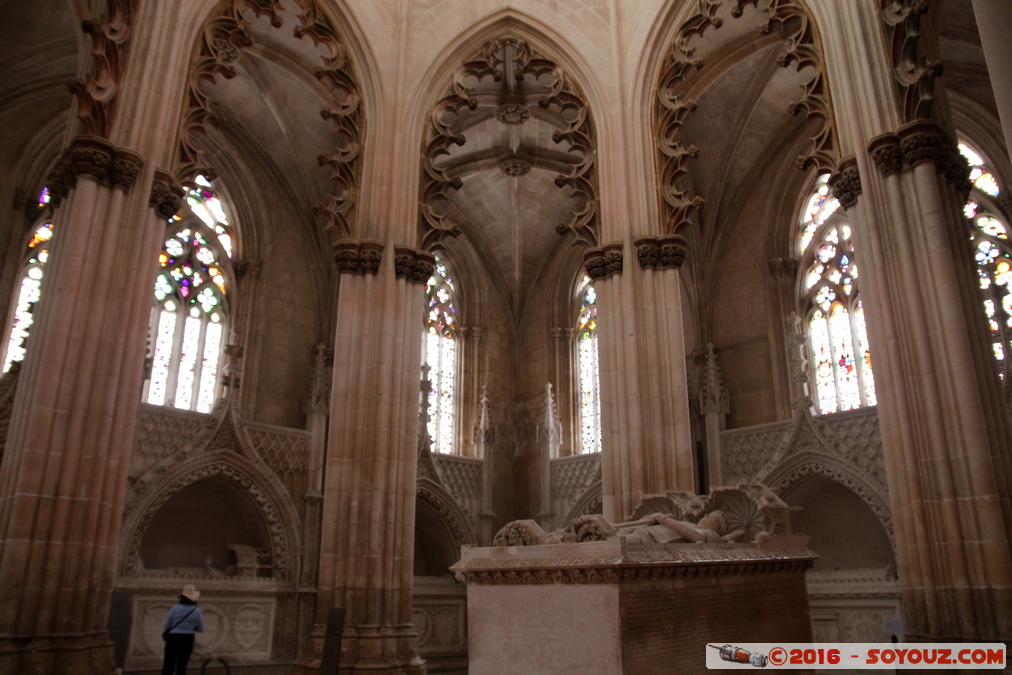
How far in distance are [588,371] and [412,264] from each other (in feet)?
28.8

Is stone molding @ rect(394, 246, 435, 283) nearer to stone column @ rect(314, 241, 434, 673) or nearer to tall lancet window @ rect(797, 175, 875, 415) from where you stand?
stone column @ rect(314, 241, 434, 673)

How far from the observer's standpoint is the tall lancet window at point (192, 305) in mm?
15203

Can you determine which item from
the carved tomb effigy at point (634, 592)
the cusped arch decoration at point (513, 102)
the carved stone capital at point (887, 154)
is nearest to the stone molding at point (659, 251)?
the cusped arch decoration at point (513, 102)

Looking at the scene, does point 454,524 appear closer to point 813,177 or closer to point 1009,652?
point 813,177

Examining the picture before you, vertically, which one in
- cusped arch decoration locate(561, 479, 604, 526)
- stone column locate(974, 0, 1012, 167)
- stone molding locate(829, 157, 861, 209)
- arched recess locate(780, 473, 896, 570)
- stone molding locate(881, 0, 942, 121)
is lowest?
arched recess locate(780, 473, 896, 570)

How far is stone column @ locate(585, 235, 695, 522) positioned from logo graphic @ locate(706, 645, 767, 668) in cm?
431

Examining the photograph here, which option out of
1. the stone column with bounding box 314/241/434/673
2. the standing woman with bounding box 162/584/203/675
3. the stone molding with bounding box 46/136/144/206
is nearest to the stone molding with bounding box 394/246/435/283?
the stone column with bounding box 314/241/434/673

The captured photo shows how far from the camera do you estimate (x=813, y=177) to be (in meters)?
16.2

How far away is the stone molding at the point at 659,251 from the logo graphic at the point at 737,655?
6.10 metres

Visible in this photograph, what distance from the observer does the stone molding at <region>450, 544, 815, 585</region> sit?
5.15 m

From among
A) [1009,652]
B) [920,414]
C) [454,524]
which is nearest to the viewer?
[1009,652]

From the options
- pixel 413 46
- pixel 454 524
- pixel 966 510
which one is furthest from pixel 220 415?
pixel 966 510

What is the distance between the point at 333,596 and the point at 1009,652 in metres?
6.75

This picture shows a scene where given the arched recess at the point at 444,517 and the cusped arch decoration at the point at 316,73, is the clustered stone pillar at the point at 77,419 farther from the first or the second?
the arched recess at the point at 444,517
